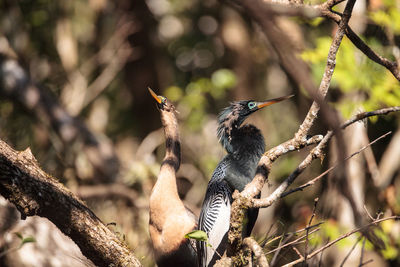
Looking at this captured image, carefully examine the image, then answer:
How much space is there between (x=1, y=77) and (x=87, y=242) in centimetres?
466

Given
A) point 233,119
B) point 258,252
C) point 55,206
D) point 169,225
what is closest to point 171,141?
point 233,119

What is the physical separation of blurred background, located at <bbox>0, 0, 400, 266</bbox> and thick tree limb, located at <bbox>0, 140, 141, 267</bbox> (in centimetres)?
126

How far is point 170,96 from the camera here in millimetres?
7160

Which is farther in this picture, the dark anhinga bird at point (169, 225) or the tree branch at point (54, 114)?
the tree branch at point (54, 114)

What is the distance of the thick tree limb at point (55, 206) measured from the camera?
2.29 m

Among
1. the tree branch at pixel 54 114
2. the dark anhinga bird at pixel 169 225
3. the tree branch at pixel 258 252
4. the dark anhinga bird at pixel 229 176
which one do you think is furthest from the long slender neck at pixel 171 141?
the tree branch at pixel 54 114

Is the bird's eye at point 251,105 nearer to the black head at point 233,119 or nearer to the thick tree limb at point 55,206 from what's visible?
the black head at point 233,119

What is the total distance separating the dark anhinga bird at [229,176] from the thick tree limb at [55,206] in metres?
0.82

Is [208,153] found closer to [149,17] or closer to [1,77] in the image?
[149,17]

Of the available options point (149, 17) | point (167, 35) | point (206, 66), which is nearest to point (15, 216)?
point (149, 17)

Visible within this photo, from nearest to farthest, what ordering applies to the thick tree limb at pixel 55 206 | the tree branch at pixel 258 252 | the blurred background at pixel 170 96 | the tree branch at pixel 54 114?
the tree branch at pixel 258 252 → the thick tree limb at pixel 55 206 → the blurred background at pixel 170 96 → the tree branch at pixel 54 114

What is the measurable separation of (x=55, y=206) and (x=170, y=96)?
4.87 m

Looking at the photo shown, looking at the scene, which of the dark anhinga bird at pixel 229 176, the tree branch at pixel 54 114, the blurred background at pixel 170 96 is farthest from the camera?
the tree branch at pixel 54 114

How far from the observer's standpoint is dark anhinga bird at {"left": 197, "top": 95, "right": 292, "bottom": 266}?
3.33m
